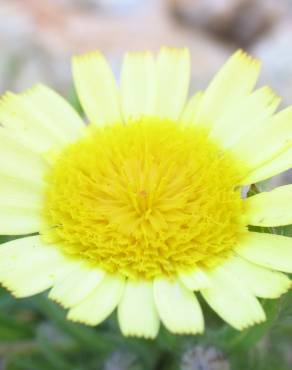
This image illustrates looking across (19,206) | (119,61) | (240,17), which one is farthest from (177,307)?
(240,17)

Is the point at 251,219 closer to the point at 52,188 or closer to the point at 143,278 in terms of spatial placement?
the point at 143,278

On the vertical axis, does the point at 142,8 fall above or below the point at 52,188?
above

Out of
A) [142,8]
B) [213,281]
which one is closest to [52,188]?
[213,281]

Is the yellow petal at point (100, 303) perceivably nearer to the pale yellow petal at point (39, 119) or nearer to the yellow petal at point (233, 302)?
the yellow petal at point (233, 302)

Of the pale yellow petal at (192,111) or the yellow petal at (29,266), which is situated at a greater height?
the pale yellow petal at (192,111)

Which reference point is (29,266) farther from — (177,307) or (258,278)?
(258,278)

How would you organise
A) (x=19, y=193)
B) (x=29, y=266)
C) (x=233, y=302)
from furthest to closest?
(x=19, y=193), (x=29, y=266), (x=233, y=302)

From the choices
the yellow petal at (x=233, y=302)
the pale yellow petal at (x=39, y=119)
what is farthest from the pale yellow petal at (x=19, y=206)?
the yellow petal at (x=233, y=302)
